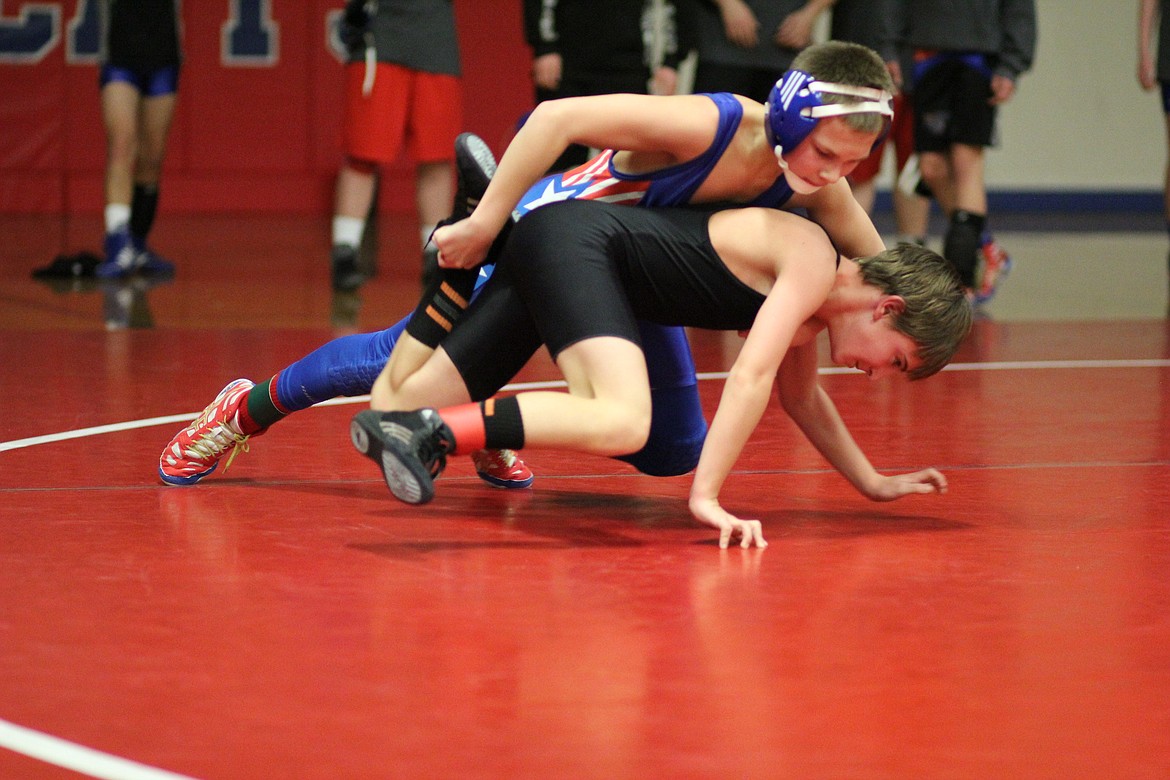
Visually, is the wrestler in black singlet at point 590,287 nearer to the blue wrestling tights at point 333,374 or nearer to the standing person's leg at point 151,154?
the blue wrestling tights at point 333,374

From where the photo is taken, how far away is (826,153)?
8.46 ft

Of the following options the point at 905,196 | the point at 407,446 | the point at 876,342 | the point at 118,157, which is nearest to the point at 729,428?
the point at 876,342

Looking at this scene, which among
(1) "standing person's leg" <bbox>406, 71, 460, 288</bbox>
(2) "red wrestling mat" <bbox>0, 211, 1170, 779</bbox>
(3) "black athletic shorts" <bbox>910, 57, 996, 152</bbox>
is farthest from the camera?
(1) "standing person's leg" <bbox>406, 71, 460, 288</bbox>

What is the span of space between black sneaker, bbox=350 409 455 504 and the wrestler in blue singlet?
0.46 metres

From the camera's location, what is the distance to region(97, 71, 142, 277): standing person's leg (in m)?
6.41

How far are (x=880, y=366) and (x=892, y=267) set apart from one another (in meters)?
0.17

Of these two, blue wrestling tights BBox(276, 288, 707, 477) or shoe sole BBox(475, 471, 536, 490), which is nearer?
blue wrestling tights BBox(276, 288, 707, 477)

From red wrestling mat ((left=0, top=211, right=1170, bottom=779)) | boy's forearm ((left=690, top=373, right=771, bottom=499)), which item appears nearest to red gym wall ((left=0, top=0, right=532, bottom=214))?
red wrestling mat ((left=0, top=211, right=1170, bottom=779))

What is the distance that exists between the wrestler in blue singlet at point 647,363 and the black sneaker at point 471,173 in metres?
0.09

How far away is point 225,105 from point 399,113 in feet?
12.3

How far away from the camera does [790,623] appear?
213cm

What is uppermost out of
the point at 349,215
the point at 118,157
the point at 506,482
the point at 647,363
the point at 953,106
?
the point at 953,106

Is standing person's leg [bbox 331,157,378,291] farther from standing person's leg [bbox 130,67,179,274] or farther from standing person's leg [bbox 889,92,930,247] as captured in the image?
standing person's leg [bbox 889,92,930,247]

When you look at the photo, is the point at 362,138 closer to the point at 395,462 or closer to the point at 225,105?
the point at 225,105
